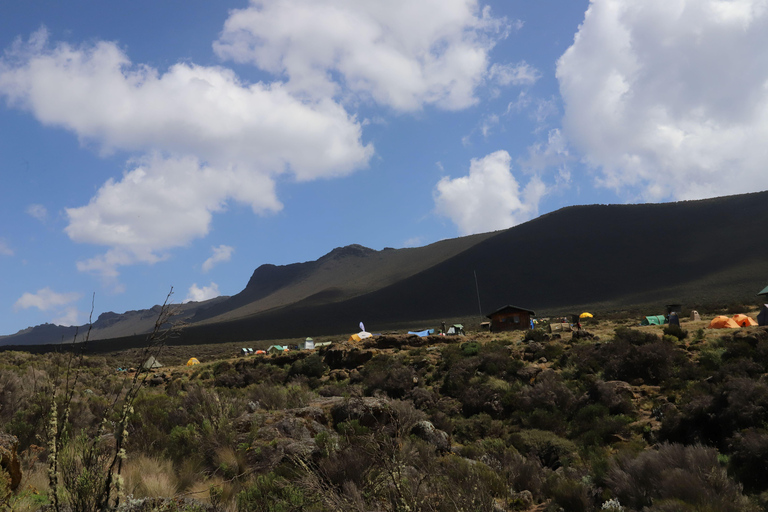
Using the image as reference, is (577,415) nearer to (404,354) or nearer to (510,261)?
(404,354)

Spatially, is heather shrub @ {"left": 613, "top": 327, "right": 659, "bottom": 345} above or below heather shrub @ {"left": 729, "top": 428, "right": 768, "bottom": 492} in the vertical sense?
above

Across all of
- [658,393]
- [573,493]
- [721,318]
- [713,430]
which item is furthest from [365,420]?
[721,318]

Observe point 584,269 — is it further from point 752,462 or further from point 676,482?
point 676,482

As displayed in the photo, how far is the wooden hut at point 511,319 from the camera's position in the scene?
3831 centimetres

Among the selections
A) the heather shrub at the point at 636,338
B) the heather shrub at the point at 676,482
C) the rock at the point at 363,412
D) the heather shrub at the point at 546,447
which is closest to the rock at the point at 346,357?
the heather shrub at the point at 636,338

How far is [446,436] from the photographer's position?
1038 cm

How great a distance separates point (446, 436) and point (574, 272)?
9317cm

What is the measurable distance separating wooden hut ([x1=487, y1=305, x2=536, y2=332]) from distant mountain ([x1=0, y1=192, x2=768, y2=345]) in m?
31.0

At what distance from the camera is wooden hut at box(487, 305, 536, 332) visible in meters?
38.3

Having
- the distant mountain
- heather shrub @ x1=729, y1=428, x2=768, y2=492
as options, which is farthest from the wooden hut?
the distant mountain

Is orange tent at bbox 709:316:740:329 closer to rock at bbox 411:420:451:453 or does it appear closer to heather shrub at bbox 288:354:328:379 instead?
rock at bbox 411:420:451:453

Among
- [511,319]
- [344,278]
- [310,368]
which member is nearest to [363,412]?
[310,368]

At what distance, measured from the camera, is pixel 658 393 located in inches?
544

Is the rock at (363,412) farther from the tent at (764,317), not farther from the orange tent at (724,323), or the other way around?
the tent at (764,317)
